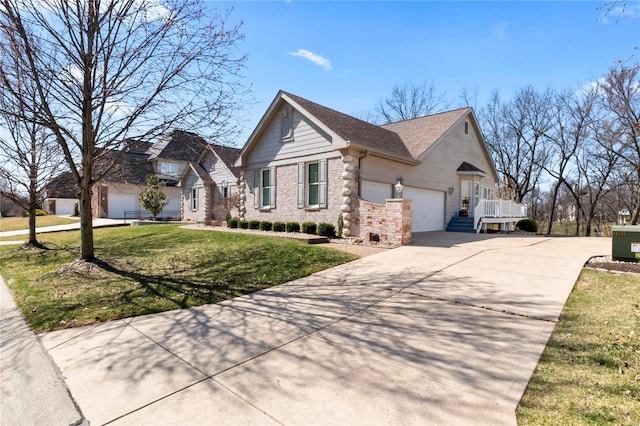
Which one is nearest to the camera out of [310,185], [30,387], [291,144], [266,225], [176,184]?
[30,387]

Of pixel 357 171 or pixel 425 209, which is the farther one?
pixel 425 209

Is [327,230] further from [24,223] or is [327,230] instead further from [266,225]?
[24,223]

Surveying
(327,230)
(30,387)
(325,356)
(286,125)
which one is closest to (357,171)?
(327,230)

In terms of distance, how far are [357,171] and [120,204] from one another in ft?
86.0

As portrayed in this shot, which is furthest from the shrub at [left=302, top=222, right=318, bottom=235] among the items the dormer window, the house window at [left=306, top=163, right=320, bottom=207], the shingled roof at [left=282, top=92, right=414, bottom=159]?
the dormer window

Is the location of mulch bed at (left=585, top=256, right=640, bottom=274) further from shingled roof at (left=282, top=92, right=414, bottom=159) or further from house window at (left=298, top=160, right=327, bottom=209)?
house window at (left=298, top=160, right=327, bottom=209)

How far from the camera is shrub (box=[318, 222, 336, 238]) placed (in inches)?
500

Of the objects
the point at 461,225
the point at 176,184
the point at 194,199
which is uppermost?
the point at 176,184

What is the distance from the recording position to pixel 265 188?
1625cm

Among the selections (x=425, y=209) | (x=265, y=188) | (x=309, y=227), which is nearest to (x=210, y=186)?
(x=265, y=188)

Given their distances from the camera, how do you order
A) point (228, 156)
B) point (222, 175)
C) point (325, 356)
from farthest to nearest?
point (228, 156) → point (222, 175) → point (325, 356)

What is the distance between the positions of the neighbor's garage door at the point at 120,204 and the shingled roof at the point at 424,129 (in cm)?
2450

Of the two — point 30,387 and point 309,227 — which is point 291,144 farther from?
point 30,387

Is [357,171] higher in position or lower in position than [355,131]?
lower
